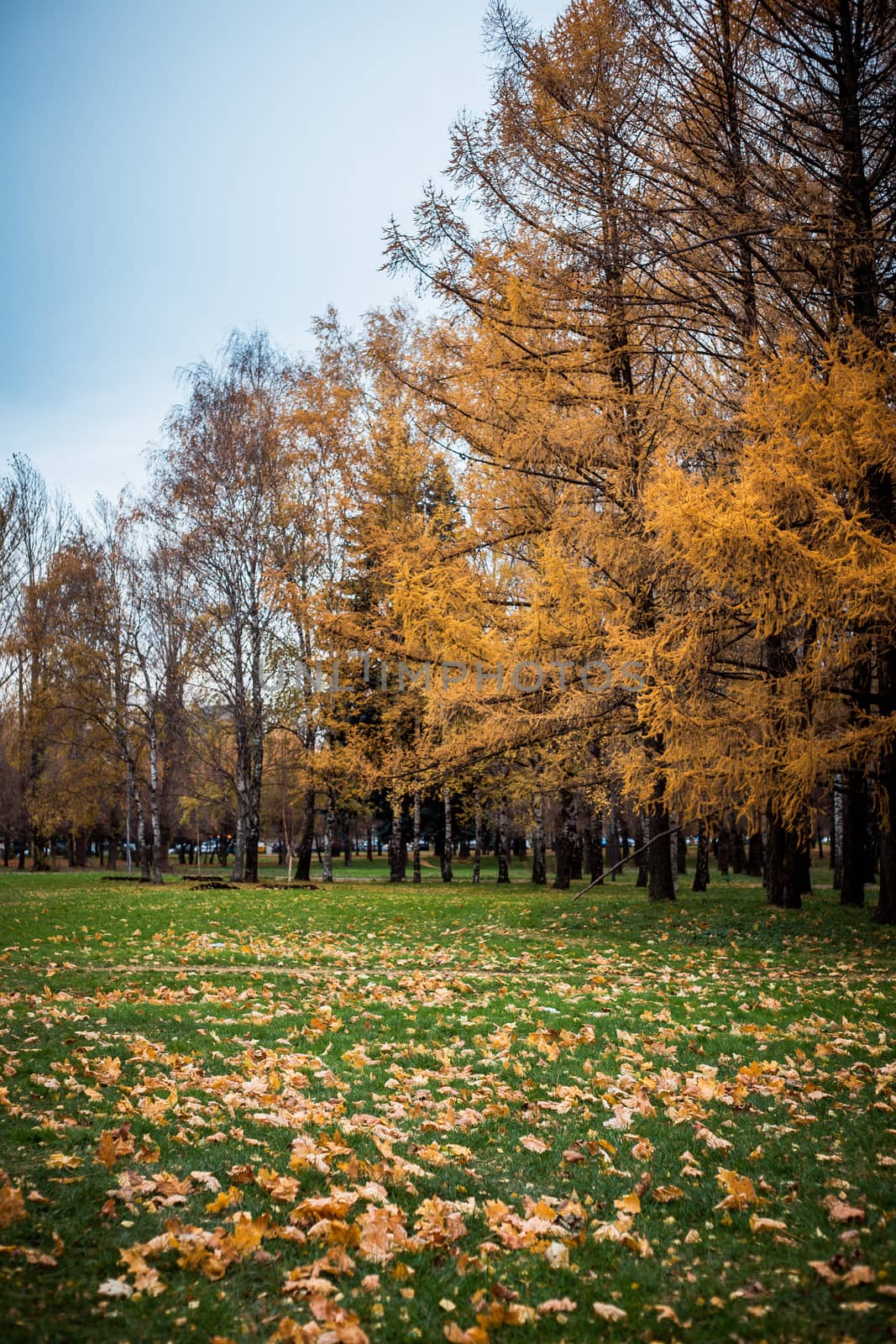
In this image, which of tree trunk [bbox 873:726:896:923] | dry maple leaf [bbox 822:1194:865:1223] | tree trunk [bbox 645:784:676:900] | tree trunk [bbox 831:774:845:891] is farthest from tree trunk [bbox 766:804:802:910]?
dry maple leaf [bbox 822:1194:865:1223]

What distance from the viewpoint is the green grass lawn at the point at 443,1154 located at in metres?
2.68

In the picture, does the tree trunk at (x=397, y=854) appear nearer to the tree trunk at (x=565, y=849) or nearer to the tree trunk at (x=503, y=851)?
the tree trunk at (x=503, y=851)

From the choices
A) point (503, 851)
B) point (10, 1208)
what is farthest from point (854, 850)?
point (10, 1208)

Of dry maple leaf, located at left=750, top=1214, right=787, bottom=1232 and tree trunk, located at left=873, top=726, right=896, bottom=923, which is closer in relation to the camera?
dry maple leaf, located at left=750, top=1214, right=787, bottom=1232

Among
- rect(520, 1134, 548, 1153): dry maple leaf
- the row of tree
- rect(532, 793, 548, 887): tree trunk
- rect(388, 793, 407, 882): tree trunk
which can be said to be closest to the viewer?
rect(520, 1134, 548, 1153): dry maple leaf

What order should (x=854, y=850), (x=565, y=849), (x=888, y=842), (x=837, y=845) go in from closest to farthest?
(x=888, y=842) → (x=854, y=850) → (x=565, y=849) → (x=837, y=845)

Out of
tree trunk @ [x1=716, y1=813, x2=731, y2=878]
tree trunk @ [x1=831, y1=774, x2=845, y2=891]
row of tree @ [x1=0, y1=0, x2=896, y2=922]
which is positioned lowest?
tree trunk @ [x1=716, y1=813, x2=731, y2=878]

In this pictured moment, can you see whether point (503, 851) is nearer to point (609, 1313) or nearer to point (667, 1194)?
point (667, 1194)

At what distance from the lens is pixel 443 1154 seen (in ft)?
12.9

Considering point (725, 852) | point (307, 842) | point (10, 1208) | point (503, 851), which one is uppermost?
point (10, 1208)

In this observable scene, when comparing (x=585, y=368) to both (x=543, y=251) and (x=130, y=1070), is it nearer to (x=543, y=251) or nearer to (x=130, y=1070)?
(x=543, y=251)

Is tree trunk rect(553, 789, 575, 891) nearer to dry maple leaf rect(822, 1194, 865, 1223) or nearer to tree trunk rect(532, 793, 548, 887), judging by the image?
tree trunk rect(532, 793, 548, 887)

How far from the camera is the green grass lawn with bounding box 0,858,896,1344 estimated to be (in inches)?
106

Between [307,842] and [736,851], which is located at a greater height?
[307,842]
